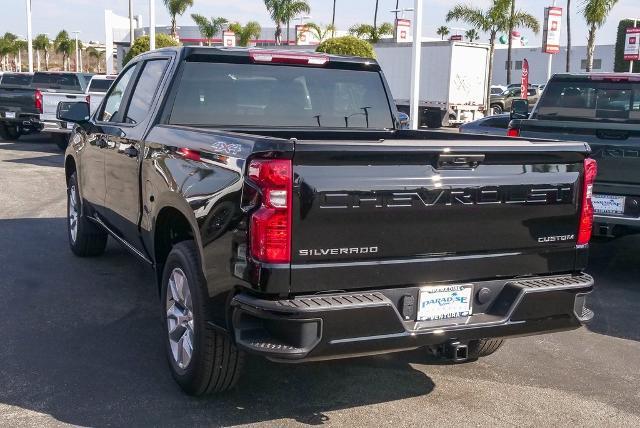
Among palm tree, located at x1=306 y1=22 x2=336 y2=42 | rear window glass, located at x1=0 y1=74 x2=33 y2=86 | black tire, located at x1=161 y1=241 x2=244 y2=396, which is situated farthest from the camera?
palm tree, located at x1=306 y1=22 x2=336 y2=42

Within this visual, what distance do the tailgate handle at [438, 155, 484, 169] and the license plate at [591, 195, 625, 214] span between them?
3.55 meters

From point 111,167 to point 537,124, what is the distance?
404cm

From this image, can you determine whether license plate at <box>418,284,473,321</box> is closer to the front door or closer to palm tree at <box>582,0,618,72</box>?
the front door

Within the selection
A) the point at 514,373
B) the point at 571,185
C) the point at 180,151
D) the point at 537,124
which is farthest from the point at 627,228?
the point at 180,151

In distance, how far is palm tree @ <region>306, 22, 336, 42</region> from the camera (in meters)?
44.8

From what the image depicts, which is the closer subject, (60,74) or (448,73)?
(60,74)

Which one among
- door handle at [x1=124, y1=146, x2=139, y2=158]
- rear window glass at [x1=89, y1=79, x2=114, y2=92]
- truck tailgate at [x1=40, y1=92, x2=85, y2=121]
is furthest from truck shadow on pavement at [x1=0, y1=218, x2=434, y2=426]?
rear window glass at [x1=89, y1=79, x2=114, y2=92]

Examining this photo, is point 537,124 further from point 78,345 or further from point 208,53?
point 78,345

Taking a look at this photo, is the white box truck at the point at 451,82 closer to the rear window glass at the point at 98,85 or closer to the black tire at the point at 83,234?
the rear window glass at the point at 98,85

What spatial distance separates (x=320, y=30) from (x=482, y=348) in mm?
42721

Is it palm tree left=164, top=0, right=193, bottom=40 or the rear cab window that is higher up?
palm tree left=164, top=0, right=193, bottom=40

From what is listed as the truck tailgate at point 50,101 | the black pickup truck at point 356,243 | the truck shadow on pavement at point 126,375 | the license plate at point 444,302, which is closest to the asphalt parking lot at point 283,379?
the truck shadow on pavement at point 126,375

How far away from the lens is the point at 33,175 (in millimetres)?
13969

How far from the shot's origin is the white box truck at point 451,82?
100ft
